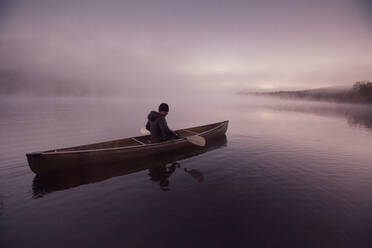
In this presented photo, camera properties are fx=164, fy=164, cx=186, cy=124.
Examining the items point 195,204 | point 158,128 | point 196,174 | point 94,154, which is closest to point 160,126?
point 158,128

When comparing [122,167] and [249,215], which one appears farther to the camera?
[122,167]

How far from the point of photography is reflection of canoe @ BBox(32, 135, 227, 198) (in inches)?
265

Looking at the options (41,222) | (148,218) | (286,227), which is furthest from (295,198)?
(41,222)

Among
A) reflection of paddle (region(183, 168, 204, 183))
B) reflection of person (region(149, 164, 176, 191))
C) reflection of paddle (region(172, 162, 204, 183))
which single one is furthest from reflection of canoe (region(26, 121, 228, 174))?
reflection of paddle (region(183, 168, 204, 183))

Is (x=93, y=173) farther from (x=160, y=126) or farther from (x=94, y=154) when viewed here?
(x=160, y=126)

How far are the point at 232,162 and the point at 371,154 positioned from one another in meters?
10.0

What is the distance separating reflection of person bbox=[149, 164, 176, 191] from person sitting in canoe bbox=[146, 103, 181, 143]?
1.78m

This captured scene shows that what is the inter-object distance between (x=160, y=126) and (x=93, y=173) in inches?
157

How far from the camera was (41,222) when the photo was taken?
4762 millimetres

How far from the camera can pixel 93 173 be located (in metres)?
7.82

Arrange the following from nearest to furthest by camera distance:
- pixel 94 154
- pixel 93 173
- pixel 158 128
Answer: pixel 93 173 < pixel 94 154 < pixel 158 128

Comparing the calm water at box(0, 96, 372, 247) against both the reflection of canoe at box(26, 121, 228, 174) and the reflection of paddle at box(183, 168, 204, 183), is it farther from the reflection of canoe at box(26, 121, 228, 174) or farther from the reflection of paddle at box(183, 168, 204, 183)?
the reflection of canoe at box(26, 121, 228, 174)

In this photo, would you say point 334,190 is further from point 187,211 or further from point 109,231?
point 109,231

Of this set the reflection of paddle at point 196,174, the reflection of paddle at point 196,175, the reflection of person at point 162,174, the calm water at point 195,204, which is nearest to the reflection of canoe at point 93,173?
the calm water at point 195,204
